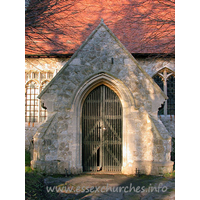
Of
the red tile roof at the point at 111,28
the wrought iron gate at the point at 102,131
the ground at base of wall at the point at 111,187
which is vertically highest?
the red tile roof at the point at 111,28

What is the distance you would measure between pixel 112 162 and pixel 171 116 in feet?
15.5

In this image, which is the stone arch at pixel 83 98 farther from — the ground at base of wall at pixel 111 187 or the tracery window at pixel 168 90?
the tracery window at pixel 168 90

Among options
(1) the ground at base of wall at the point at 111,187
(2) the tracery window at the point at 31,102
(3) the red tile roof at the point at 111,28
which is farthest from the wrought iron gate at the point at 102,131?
(2) the tracery window at the point at 31,102

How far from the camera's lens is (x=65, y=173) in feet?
21.3

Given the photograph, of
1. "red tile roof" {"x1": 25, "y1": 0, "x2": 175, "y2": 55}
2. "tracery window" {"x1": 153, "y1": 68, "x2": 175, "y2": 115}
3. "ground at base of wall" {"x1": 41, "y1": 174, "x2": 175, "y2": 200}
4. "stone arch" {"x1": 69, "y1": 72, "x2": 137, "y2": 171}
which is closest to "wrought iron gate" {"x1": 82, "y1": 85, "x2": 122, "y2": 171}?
"stone arch" {"x1": 69, "y1": 72, "x2": 137, "y2": 171}

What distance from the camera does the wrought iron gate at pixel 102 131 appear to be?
6.95 meters

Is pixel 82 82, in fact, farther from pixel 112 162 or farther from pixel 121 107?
pixel 112 162

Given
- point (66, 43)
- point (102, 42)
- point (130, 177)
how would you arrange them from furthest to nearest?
point (66, 43) → point (102, 42) → point (130, 177)

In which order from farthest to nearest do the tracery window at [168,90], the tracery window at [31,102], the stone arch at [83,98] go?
the tracery window at [31,102] → the tracery window at [168,90] → the stone arch at [83,98]

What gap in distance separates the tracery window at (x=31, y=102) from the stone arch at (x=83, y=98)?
452cm

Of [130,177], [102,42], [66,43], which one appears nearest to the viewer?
[130,177]

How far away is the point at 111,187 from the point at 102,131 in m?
2.02

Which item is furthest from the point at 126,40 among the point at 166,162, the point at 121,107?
the point at 166,162

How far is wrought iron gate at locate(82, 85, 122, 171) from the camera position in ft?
22.8
